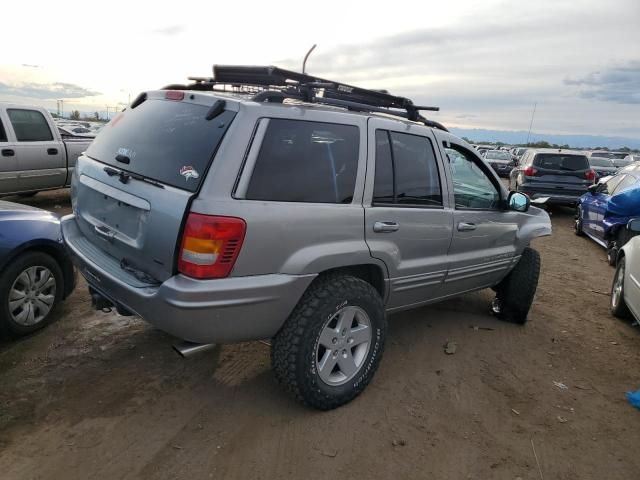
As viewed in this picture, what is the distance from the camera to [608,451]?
9.71 ft

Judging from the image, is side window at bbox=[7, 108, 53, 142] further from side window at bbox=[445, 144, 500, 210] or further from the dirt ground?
side window at bbox=[445, 144, 500, 210]

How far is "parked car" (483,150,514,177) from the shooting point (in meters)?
24.8

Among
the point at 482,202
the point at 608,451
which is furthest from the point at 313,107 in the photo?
the point at 608,451

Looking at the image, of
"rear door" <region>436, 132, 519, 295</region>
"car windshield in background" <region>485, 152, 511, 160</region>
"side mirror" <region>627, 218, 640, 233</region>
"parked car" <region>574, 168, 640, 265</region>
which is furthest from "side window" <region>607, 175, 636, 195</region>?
"car windshield in background" <region>485, 152, 511, 160</region>

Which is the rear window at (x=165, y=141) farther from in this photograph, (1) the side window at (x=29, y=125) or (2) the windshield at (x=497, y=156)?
(2) the windshield at (x=497, y=156)

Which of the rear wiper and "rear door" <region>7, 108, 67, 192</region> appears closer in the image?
the rear wiper

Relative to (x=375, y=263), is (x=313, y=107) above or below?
above

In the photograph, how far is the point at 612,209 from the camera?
772cm

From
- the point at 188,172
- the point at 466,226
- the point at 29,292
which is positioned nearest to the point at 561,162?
the point at 466,226

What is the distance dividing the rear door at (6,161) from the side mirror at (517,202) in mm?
7941

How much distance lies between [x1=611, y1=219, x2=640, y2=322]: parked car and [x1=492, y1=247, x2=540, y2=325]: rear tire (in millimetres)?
912

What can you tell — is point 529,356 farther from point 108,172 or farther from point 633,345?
point 108,172

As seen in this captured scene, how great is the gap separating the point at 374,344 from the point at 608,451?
5.06 feet

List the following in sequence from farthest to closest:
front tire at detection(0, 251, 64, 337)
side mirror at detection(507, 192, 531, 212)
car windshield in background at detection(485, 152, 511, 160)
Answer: car windshield in background at detection(485, 152, 511, 160), side mirror at detection(507, 192, 531, 212), front tire at detection(0, 251, 64, 337)
